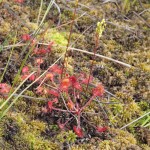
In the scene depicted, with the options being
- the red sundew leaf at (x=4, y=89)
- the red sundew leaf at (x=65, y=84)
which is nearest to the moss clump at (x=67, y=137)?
the red sundew leaf at (x=65, y=84)

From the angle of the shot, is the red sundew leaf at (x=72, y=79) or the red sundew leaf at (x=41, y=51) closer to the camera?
the red sundew leaf at (x=72, y=79)

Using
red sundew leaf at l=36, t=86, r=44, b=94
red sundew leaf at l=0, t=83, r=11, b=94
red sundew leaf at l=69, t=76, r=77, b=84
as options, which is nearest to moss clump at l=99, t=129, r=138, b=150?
red sundew leaf at l=69, t=76, r=77, b=84

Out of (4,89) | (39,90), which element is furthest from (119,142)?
(4,89)

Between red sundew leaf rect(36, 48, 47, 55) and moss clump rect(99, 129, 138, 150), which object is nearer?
moss clump rect(99, 129, 138, 150)

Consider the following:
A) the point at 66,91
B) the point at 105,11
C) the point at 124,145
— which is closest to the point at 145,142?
the point at 124,145

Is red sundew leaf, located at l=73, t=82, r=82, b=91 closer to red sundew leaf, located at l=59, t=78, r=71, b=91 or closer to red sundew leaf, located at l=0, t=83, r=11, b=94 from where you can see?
red sundew leaf, located at l=59, t=78, r=71, b=91

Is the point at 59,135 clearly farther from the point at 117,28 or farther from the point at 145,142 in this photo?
the point at 117,28

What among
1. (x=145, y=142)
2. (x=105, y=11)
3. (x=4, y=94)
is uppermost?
(x=105, y=11)

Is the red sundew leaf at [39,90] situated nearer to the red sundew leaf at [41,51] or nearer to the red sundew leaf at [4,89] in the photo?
the red sundew leaf at [4,89]

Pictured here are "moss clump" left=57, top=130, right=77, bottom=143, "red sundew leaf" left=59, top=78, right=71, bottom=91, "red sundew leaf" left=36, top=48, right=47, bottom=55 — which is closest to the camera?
"moss clump" left=57, top=130, right=77, bottom=143

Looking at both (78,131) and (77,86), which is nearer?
(78,131)

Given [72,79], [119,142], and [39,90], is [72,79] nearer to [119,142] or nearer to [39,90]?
[39,90]
